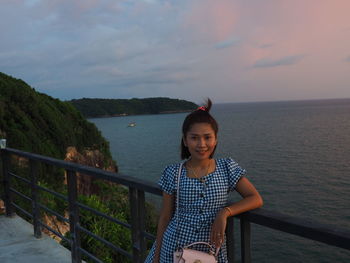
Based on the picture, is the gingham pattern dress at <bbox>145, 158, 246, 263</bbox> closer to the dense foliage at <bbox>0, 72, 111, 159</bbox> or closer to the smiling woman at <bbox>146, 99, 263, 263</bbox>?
the smiling woman at <bbox>146, 99, 263, 263</bbox>

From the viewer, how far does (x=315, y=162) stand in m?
31.0

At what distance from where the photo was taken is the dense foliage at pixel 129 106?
426 feet

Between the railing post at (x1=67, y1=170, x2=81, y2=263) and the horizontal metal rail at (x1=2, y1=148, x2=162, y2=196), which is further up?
the horizontal metal rail at (x1=2, y1=148, x2=162, y2=196)

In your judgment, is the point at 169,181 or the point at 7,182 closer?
the point at 169,181

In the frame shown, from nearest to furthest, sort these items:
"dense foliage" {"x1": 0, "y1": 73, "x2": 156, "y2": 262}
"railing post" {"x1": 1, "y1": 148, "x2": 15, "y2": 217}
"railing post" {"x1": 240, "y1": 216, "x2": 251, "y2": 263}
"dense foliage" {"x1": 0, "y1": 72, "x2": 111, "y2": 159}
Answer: "railing post" {"x1": 240, "y1": 216, "x2": 251, "y2": 263}, "railing post" {"x1": 1, "y1": 148, "x2": 15, "y2": 217}, "dense foliage" {"x1": 0, "y1": 73, "x2": 156, "y2": 262}, "dense foliage" {"x1": 0, "y1": 72, "x2": 111, "y2": 159}

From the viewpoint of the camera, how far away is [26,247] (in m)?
4.16

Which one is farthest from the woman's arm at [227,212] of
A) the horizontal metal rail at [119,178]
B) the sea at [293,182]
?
the horizontal metal rail at [119,178]

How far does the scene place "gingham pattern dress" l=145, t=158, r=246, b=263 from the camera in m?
1.80

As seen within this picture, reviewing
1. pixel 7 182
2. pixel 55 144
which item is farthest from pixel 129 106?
pixel 7 182

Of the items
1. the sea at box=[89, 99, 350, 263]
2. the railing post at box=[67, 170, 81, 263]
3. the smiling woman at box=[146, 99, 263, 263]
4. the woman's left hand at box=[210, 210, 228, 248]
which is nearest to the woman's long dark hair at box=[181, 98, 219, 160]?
the smiling woman at box=[146, 99, 263, 263]

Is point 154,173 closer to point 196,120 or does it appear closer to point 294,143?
point 294,143

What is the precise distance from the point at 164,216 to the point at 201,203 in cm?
28

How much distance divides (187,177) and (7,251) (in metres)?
3.19

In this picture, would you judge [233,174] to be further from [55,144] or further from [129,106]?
[129,106]
